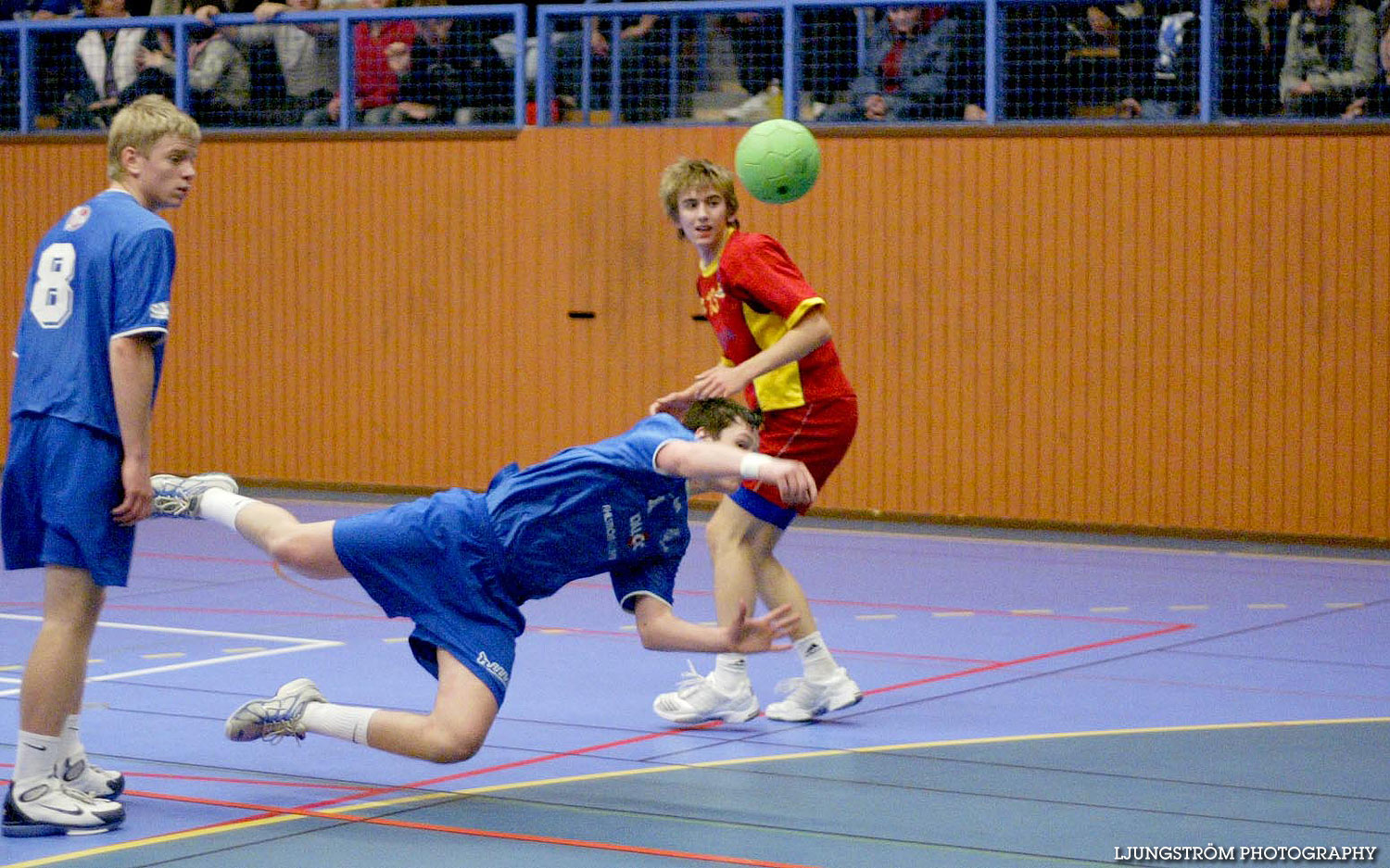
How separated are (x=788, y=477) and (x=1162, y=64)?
25.3 ft

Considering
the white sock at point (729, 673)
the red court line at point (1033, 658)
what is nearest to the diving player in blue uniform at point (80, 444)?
the white sock at point (729, 673)

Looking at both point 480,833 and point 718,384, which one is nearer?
point 480,833

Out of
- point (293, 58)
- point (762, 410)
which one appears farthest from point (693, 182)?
point (293, 58)

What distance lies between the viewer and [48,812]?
489cm

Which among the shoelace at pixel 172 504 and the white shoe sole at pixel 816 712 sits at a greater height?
the shoelace at pixel 172 504

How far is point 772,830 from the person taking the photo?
4957mm

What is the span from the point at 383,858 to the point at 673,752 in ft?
4.95

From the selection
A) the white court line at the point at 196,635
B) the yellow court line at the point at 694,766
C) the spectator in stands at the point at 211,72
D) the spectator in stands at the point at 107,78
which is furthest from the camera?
the spectator in stands at the point at 107,78

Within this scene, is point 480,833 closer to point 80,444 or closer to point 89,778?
point 89,778

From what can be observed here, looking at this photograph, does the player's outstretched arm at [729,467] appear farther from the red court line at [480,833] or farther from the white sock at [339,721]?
the white sock at [339,721]

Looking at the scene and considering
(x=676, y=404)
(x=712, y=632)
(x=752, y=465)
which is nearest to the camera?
(x=752, y=465)

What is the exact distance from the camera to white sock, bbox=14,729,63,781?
16.2ft

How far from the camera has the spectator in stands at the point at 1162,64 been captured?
37.9 ft

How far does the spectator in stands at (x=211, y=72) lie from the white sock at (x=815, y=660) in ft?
30.5
